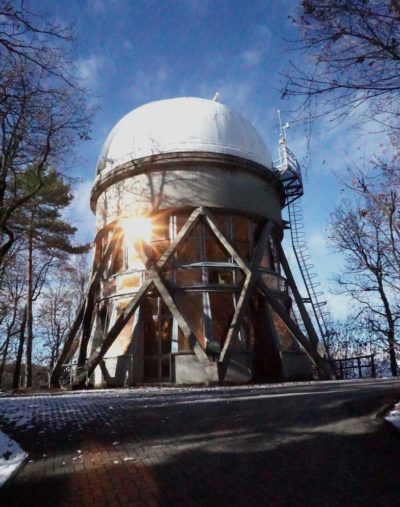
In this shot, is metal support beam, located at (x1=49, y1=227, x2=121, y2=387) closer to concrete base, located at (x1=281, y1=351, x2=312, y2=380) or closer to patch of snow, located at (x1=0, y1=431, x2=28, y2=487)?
concrete base, located at (x1=281, y1=351, x2=312, y2=380)

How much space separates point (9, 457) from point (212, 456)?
2.27 meters

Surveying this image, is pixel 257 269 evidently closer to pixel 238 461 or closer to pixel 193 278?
pixel 193 278

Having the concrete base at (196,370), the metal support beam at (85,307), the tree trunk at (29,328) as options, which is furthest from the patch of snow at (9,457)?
the tree trunk at (29,328)

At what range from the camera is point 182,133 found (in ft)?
59.0

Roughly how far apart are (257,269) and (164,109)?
8663mm

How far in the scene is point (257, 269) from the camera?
54.4 ft

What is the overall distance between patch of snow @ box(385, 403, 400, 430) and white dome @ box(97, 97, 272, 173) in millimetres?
13121

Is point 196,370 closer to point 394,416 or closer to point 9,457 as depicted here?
point 394,416

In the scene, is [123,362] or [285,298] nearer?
[123,362]

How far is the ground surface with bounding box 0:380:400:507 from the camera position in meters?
3.55

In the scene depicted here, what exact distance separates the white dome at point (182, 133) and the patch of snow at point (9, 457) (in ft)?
46.0

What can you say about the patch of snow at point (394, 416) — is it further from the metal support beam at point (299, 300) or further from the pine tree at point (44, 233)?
the pine tree at point (44, 233)

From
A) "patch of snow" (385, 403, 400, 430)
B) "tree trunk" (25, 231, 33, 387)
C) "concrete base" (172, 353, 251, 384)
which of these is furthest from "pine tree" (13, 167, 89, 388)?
"patch of snow" (385, 403, 400, 430)

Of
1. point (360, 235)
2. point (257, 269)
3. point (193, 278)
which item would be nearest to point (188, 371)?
point (193, 278)
